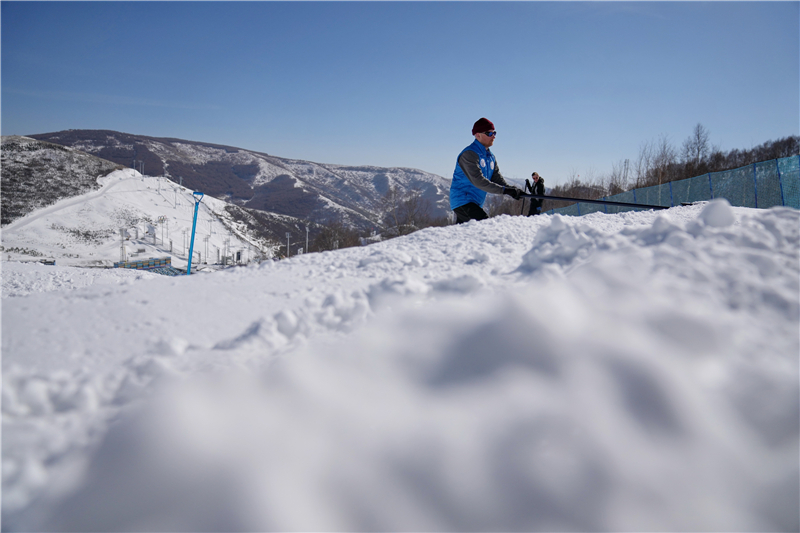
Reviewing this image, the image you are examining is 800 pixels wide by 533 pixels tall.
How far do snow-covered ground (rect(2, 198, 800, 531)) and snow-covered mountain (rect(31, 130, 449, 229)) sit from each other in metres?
98.8

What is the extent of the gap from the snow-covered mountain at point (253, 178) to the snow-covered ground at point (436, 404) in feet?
324

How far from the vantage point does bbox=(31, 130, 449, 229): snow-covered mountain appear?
119 metres

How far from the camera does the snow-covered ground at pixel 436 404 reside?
38.5 inches

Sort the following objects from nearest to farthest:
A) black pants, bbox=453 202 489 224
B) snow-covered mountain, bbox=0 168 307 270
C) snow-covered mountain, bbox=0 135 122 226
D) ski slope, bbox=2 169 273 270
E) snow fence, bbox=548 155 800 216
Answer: black pants, bbox=453 202 489 224, snow fence, bbox=548 155 800 216, ski slope, bbox=2 169 273 270, snow-covered mountain, bbox=0 168 307 270, snow-covered mountain, bbox=0 135 122 226

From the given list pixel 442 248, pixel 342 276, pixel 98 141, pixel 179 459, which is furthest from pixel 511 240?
pixel 98 141

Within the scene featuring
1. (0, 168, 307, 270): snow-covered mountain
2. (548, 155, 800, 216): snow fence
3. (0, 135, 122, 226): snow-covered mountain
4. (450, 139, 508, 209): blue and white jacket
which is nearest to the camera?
(450, 139, 508, 209): blue and white jacket

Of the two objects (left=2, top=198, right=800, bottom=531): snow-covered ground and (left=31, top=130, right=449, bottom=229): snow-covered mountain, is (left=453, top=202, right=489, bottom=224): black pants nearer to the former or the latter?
(left=2, top=198, right=800, bottom=531): snow-covered ground

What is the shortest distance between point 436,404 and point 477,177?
324 centimetres

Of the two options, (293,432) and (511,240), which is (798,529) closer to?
(293,432)

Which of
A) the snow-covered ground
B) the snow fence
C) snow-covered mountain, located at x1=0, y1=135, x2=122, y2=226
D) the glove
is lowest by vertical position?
the snow-covered ground

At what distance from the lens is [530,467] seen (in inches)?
40.6

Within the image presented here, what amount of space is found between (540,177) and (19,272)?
44.3 feet

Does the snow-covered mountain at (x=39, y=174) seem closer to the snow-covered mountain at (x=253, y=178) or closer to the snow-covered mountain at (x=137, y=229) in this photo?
the snow-covered mountain at (x=137, y=229)

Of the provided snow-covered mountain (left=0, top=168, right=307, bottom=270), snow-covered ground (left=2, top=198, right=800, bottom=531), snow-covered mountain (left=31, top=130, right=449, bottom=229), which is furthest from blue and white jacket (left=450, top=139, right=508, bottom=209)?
snow-covered mountain (left=31, top=130, right=449, bottom=229)
